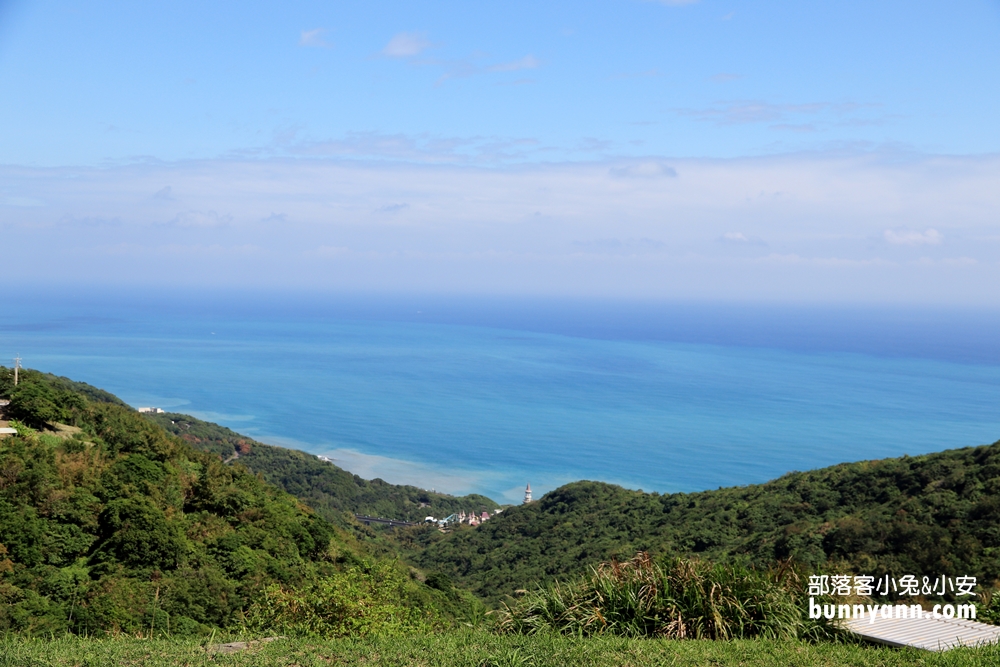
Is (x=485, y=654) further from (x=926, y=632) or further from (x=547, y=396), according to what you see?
(x=547, y=396)

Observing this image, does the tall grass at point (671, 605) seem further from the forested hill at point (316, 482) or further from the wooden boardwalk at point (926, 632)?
the forested hill at point (316, 482)

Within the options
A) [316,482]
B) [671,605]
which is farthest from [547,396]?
[671,605]

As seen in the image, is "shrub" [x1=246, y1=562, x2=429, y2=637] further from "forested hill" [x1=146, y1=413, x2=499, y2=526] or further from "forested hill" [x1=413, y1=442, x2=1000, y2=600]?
"forested hill" [x1=146, y1=413, x2=499, y2=526]

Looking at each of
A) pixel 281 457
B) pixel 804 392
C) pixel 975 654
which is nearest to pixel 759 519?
pixel 975 654

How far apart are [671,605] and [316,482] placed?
133 feet

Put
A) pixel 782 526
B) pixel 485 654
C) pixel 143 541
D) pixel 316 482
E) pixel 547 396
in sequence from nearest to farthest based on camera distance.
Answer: pixel 485 654 < pixel 143 541 < pixel 782 526 < pixel 316 482 < pixel 547 396

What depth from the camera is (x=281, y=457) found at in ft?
154

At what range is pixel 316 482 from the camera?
4462 centimetres

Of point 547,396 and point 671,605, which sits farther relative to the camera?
point 547,396

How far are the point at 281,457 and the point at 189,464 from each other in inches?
1277

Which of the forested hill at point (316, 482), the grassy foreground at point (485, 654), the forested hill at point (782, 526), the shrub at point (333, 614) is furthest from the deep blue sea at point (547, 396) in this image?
the grassy foreground at point (485, 654)

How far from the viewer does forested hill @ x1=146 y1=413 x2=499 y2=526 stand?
141 ft

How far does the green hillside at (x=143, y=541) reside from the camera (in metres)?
8.75

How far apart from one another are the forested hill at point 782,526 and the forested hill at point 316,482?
32.7 ft
